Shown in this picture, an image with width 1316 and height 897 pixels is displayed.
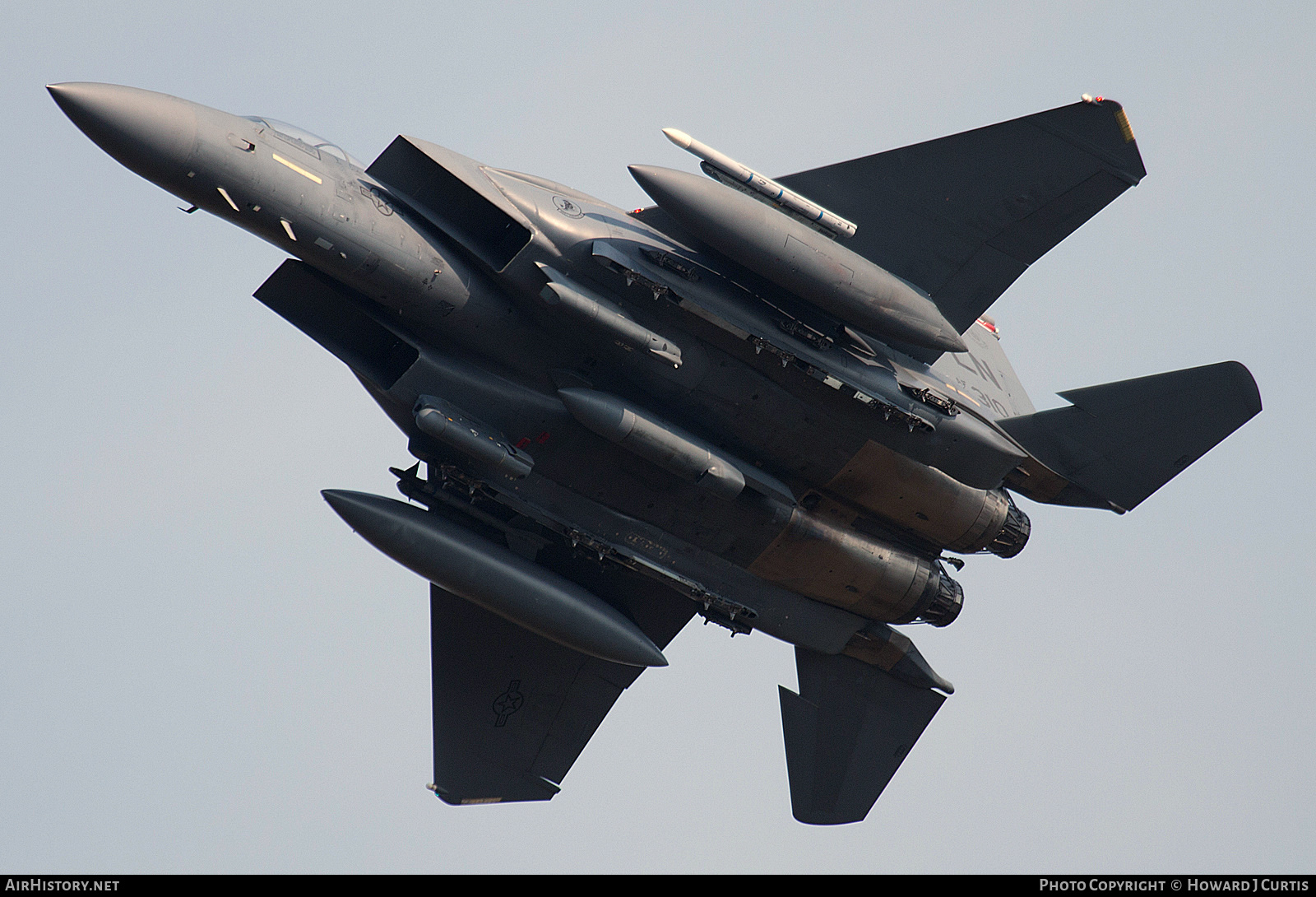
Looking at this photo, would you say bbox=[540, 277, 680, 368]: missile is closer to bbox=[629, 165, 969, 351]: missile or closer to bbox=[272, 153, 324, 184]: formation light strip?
bbox=[629, 165, 969, 351]: missile

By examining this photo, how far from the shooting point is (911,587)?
16562mm

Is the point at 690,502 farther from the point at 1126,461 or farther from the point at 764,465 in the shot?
the point at 1126,461

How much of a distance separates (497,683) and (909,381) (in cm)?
672

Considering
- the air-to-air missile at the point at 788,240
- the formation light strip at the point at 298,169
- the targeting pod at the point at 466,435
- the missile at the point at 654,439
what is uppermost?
the air-to-air missile at the point at 788,240

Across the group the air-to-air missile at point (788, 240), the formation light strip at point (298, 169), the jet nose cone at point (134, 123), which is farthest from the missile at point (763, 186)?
the jet nose cone at point (134, 123)

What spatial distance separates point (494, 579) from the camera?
14.6 meters

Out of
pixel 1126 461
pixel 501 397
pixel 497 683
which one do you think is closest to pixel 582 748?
pixel 497 683

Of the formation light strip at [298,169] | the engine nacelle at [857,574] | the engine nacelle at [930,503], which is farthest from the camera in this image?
the engine nacelle at [857,574]

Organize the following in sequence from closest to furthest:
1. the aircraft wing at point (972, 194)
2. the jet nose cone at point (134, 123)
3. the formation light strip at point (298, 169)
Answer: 1. the jet nose cone at point (134, 123)
2. the formation light strip at point (298, 169)
3. the aircraft wing at point (972, 194)

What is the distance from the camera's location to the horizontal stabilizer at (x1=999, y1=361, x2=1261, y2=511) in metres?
15.4

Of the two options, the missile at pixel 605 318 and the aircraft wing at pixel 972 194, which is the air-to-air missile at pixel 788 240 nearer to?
the aircraft wing at pixel 972 194

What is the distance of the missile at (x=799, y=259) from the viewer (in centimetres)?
1297

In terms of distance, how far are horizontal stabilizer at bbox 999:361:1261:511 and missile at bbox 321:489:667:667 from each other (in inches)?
206

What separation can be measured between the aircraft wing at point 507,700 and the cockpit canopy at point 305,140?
5.93 metres
